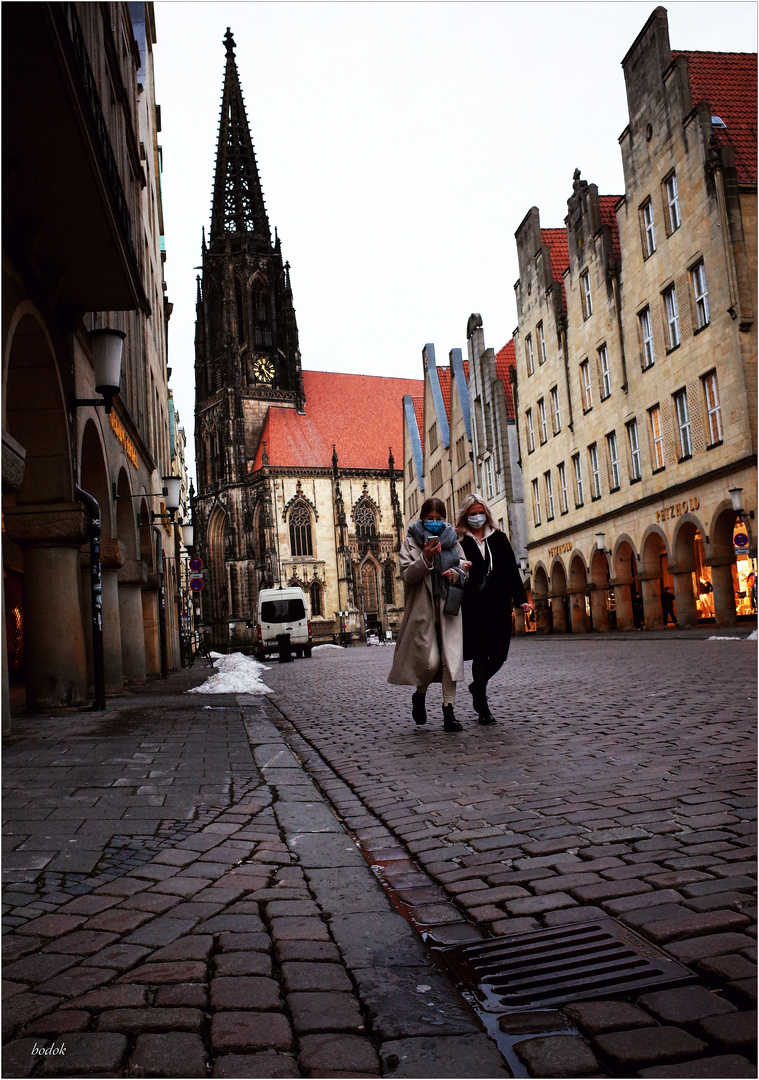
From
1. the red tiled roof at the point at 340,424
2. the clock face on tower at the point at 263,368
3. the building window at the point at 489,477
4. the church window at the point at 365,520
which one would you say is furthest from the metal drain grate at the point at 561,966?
the clock face on tower at the point at 263,368

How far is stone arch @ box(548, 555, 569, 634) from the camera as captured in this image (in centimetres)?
3681

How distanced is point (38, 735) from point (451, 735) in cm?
335

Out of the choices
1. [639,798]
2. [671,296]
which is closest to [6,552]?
[639,798]

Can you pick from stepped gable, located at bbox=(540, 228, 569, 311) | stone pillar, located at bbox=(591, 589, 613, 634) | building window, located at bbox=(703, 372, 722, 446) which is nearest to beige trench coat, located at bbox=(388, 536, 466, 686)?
building window, located at bbox=(703, 372, 722, 446)

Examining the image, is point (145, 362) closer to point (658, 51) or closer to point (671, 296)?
point (671, 296)

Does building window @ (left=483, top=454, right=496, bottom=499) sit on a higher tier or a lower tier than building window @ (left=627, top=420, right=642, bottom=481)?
higher

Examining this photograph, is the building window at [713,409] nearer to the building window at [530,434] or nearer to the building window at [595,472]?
the building window at [595,472]

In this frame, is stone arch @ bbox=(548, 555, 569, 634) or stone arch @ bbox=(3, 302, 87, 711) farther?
stone arch @ bbox=(548, 555, 569, 634)

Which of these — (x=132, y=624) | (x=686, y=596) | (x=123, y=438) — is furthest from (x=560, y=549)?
(x=123, y=438)

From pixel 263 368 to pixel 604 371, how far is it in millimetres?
53231

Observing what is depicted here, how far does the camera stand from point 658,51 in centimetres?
2633

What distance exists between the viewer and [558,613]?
37.4 m

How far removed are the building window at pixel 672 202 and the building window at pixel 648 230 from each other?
0.89 m

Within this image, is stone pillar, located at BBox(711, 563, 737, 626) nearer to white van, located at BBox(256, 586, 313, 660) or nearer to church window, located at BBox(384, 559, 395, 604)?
white van, located at BBox(256, 586, 313, 660)
